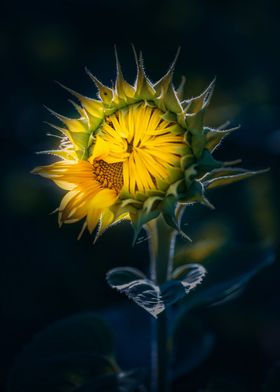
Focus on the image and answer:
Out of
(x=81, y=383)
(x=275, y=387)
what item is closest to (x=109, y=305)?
(x=81, y=383)

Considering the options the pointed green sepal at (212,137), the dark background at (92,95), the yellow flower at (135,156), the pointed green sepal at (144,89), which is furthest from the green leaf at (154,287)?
the dark background at (92,95)

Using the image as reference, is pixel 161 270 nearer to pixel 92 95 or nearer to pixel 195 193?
pixel 195 193

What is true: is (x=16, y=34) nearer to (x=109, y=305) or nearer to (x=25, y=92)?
(x=25, y=92)

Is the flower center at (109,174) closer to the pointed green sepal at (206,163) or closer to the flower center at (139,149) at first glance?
the flower center at (139,149)

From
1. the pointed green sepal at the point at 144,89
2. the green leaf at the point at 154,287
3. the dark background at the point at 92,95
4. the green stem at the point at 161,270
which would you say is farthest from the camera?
the dark background at the point at 92,95

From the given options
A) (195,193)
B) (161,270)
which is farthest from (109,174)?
(161,270)

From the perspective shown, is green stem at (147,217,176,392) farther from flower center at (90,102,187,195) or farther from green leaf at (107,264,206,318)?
flower center at (90,102,187,195)
